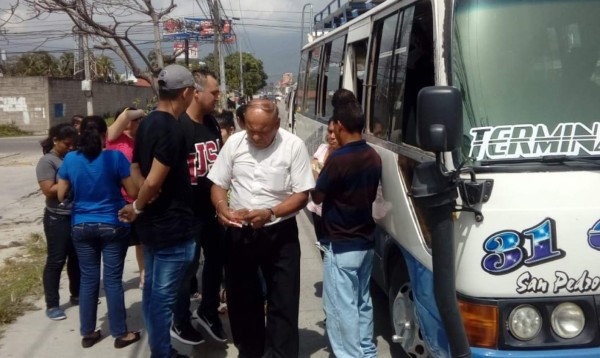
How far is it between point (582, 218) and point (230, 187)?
225cm

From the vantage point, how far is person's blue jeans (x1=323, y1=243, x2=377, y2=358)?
4070 mm

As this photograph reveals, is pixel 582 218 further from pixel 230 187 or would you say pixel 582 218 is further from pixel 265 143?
pixel 230 187

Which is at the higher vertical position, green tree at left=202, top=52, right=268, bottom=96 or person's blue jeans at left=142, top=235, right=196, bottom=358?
green tree at left=202, top=52, right=268, bottom=96

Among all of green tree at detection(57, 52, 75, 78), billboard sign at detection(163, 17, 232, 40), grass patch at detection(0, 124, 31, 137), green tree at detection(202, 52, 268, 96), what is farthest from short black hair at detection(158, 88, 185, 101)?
green tree at detection(57, 52, 75, 78)

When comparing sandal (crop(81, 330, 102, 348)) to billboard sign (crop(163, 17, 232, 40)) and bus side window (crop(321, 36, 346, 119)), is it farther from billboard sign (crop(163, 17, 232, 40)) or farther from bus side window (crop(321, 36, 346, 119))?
billboard sign (crop(163, 17, 232, 40))

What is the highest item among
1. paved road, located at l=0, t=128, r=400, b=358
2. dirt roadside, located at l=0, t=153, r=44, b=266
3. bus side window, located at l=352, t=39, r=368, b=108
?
bus side window, located at l=352, t=39, r=368, b=108

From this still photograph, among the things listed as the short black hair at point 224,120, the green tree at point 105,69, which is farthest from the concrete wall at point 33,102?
the short black hair at point 224,120

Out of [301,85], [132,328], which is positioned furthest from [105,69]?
[132,328]

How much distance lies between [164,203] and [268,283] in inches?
36.4

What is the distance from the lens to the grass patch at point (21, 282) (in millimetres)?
5906

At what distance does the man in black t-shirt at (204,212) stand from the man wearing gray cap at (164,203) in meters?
0.28

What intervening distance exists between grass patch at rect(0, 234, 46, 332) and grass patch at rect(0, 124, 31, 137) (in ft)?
88.8

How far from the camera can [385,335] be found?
17.1 feet

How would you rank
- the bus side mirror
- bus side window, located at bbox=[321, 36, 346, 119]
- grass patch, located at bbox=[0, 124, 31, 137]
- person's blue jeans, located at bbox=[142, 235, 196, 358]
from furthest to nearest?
grass patch, located at bbox=[0, 124, 31, 137] → bus side window, located at bbox=[321, 36, 346, 119] → person's blue jeans, located at bbox=[142, 235, 196, 358] → the bus side mirror
